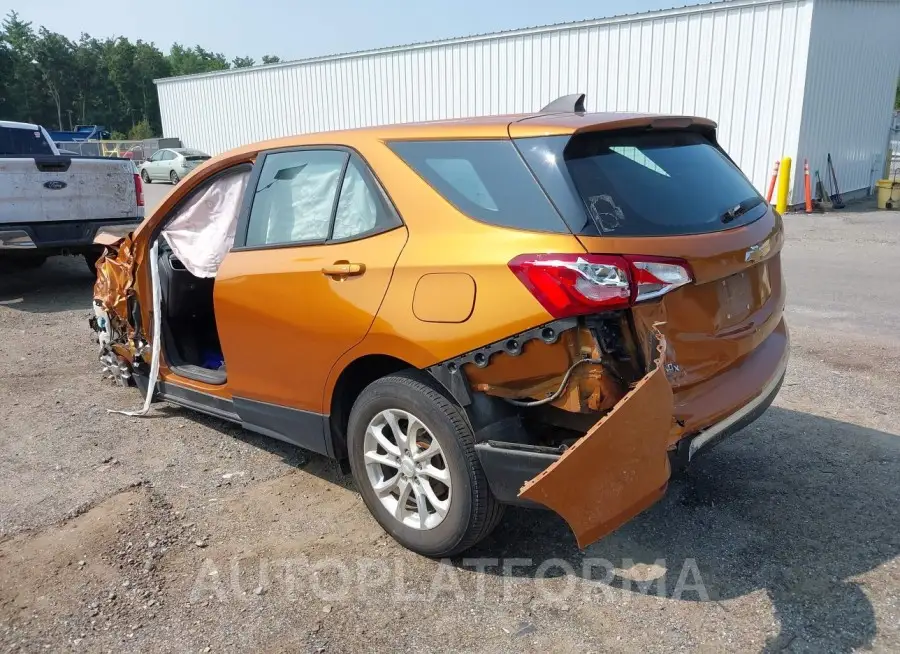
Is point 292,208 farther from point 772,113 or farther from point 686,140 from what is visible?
point 772,113

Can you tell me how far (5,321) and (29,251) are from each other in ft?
2.80

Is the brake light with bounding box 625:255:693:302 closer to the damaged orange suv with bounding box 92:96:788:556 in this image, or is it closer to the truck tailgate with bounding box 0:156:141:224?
the damaged orange suv with bounding box 92:96:788:556

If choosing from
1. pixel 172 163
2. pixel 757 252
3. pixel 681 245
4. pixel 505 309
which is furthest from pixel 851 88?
pixel 172 163

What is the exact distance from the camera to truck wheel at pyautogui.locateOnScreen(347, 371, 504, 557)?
9.41 feet

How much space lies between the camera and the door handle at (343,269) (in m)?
3.12

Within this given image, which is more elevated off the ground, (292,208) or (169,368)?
(292,208)

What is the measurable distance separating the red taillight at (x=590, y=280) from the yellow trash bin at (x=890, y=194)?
16475mm

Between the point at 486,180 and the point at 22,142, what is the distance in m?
9.54

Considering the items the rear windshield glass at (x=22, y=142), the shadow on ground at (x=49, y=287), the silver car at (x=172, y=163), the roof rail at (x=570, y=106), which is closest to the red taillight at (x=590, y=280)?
the roof rail at (x=570, y=106)

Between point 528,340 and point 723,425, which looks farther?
point 723,425

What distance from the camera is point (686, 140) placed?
11.1ft

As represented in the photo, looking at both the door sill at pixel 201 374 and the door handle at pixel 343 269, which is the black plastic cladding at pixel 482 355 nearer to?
the door handle at pixel 343 269

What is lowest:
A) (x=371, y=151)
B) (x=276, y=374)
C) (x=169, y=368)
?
(x=169, y=368)

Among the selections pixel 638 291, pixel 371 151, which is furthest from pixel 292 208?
pixel 638 291
